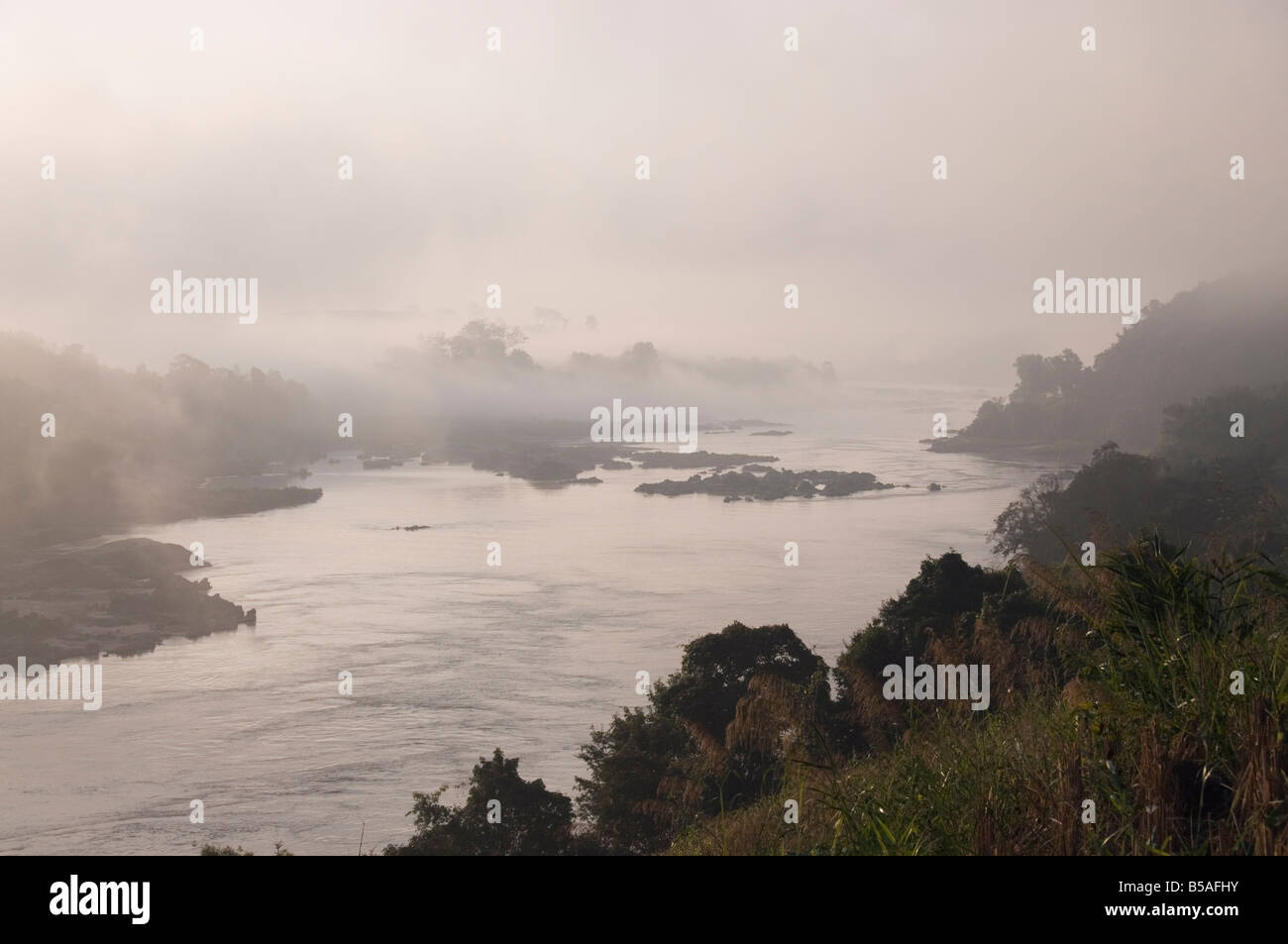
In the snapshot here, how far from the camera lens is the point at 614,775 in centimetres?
1991

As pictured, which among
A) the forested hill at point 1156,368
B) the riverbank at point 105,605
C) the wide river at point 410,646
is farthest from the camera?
the forested hill at point 1156,368

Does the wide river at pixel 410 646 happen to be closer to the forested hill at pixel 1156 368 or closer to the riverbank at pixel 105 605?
A: the riverbank at pixel 105 605

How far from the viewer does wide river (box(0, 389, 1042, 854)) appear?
115 feet

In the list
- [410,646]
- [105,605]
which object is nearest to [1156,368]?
[410,646]

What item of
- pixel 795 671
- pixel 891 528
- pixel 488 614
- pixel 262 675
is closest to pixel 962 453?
pixel 891 528

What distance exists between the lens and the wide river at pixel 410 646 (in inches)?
1380

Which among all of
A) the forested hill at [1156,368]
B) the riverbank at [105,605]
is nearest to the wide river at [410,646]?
the riverbank at [105,605]

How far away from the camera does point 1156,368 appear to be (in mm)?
86562

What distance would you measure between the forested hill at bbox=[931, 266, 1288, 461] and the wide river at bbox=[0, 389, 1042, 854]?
5.95 m

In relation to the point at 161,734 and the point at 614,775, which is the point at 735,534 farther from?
the point at 614,775

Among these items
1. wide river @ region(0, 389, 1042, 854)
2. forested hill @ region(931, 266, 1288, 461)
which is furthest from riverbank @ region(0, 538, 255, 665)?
forested hill @ region(931, 266, 1288, 461)

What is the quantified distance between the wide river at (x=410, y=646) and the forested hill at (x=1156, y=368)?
595 centimetres

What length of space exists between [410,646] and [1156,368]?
6435 cm

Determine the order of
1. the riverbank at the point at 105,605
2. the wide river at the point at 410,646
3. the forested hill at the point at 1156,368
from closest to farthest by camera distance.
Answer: the wide river at the point at 410,646, the riverbank at the point at 105,605, the forested hill at the point at 1156,368
